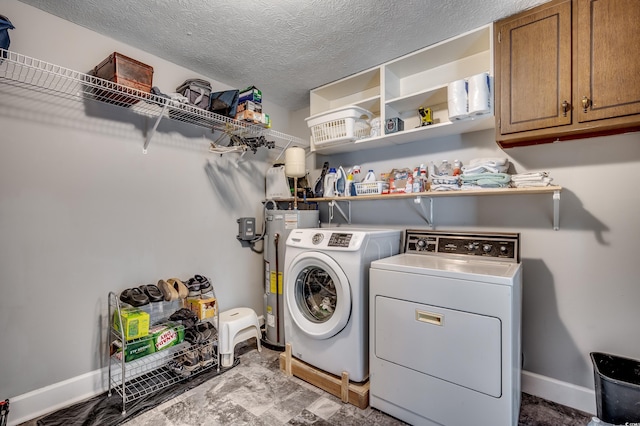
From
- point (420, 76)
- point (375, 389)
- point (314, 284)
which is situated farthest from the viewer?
point (420, 76)

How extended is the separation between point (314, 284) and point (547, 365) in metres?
1.63

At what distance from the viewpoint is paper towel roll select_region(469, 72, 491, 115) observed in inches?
72.2

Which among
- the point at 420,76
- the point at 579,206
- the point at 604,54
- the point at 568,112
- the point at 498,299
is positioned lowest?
the point at 498,299

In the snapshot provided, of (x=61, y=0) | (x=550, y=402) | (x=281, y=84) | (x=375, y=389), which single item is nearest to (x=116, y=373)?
(x=375, y=389)

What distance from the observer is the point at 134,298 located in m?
Result: 1.93

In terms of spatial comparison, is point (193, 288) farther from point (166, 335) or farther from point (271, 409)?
point (271, 409)

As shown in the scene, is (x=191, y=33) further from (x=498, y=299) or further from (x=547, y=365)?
(x=547, y=365)

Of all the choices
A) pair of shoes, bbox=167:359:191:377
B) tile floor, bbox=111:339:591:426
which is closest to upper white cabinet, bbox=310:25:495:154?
tile floor, bbox=111:339:591:426

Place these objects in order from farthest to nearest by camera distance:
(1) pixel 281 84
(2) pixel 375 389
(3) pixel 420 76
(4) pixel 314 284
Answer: (1) pixel 281 84
(3) pixel 420 76
(4) pixel 314 284
(2) pixel 375 389

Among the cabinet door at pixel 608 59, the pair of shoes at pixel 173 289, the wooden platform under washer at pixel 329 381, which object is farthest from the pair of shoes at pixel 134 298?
the cabinet door at pixel 608 59

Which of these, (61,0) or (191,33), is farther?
(191,33)

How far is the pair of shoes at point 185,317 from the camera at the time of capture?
7.09 ft

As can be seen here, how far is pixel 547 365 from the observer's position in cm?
194

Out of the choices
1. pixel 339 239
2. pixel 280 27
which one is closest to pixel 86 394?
pixel 339 239
